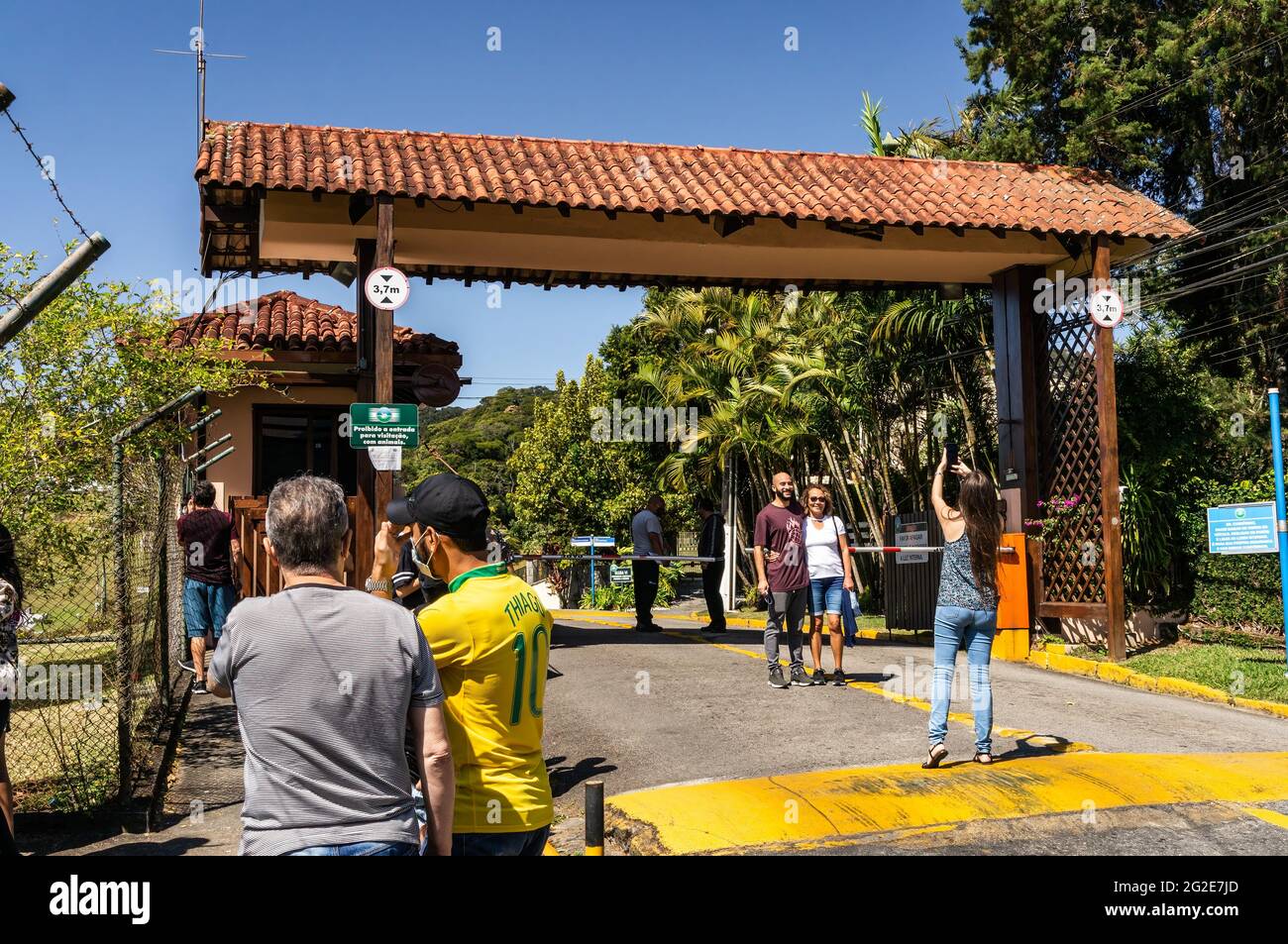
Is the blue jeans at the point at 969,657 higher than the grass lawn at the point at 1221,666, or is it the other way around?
the blue jeans at the point at 969,657

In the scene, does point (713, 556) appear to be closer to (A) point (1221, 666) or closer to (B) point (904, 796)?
(A) point (1221, 666)

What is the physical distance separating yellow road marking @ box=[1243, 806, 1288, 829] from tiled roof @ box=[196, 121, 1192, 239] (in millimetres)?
8547

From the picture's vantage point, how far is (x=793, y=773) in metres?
7.11

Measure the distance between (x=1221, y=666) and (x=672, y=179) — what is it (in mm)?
7906

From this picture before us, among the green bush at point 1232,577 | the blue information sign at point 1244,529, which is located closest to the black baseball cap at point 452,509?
the blue information sign at point 1244,529

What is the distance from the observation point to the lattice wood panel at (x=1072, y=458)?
45.9 feet

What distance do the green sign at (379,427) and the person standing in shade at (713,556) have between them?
4897 millimetres

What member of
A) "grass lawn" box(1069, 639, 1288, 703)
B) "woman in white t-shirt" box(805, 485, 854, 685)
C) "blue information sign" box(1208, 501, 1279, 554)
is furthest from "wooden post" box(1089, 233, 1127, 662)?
"woman in white t-shirt" box(805, 485, 854, 685)

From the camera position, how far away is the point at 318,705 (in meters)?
2.96

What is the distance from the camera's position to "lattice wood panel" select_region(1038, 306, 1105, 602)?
14.0 m

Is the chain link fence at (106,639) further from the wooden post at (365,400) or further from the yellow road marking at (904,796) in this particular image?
the yellow road marking at (904,796)
